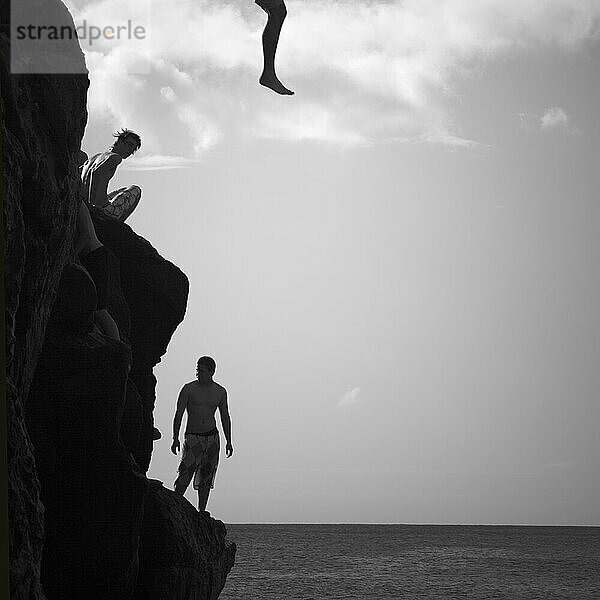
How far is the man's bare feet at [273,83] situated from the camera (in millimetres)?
6766

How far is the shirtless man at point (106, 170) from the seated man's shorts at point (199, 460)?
8.89 feet

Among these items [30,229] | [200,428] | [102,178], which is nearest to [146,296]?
[102,178]

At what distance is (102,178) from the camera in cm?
898

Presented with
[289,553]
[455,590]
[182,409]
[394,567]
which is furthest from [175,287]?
[289,553]

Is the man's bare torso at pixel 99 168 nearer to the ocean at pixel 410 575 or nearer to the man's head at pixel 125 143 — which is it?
the man's head at pixel 125 143

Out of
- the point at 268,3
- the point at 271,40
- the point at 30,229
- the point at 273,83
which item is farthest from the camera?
the point at 273,83

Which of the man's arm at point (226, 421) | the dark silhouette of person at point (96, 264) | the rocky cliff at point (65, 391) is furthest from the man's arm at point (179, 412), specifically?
the dark silhouette of person at point (96, 264)

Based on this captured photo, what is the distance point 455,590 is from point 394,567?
5453mm

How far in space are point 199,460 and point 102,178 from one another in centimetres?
346

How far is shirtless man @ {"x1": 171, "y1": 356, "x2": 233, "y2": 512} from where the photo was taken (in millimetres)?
10336

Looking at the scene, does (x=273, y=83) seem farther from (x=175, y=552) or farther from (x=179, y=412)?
(x=179, y=412)

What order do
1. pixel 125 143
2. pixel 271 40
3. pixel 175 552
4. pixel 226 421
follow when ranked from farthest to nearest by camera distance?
pixel 226 421 < pixel 125 143 < pixel 175 552 < pixel 271 40

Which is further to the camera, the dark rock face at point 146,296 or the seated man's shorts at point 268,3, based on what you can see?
the dark rock face at point 146,296

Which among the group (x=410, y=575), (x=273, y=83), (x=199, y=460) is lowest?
(x=410, y=575)
